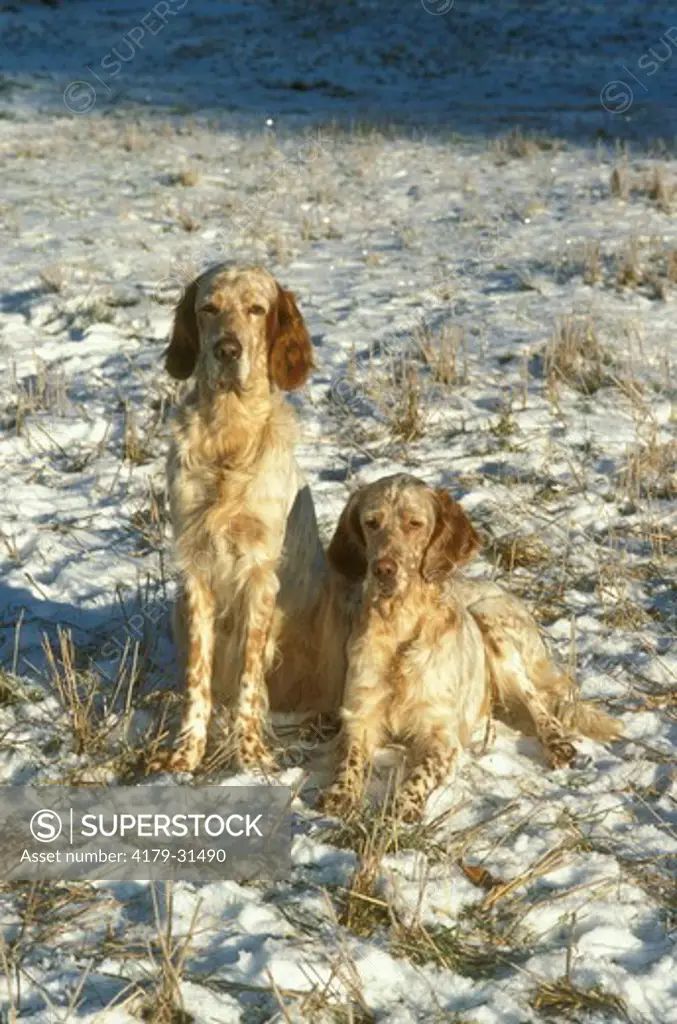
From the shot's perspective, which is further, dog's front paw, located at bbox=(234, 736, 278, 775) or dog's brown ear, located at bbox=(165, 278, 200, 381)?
dog's brown ear, located at bbox=(165, 278, 200, 381)

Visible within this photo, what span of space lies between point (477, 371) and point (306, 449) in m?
1.34

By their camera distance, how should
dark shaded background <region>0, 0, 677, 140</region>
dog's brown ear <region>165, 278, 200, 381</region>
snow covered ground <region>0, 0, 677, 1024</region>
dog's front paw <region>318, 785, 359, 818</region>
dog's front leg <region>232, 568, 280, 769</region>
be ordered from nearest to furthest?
1. snow covered ground <region>0, 0, 677, 1024</region>
2. dog's front paw <region>318, 785, 359, 818</region>
3. dog's front leg <region>232, 568, 280, 769</region>
4. dog's brown ear <region>165, 278, 200, 381</region>
5. dark shaded background <region>0, 0, 677, 140</region>

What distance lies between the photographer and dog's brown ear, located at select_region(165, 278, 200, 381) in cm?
430

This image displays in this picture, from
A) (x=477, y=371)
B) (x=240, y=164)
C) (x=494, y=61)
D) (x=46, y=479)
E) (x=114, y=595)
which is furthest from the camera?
(x=494, y=61)

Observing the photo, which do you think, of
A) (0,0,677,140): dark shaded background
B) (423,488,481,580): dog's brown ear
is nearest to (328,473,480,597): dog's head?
(423,488,481,580): dog's brown ear

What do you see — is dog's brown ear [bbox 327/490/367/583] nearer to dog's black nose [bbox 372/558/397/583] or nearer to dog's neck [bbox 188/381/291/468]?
dog's black nose [bbox 372/558/397/583]

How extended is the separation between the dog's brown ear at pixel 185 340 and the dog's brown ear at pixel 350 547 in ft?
2.39

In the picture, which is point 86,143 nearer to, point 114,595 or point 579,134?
point 579,134

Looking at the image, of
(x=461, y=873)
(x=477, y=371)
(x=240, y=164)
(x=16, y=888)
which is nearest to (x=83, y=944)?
(x=16, y=888)

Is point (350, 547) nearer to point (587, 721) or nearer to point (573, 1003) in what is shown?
point (587, 721)

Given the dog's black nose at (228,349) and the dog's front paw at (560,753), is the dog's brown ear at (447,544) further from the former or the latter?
the dog's black nose at (228,349)

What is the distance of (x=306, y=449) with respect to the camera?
21.0ft

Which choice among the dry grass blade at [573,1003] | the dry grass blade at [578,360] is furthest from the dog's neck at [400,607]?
the dry grass blade at [578,360]

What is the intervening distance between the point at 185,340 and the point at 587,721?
1857 mm
